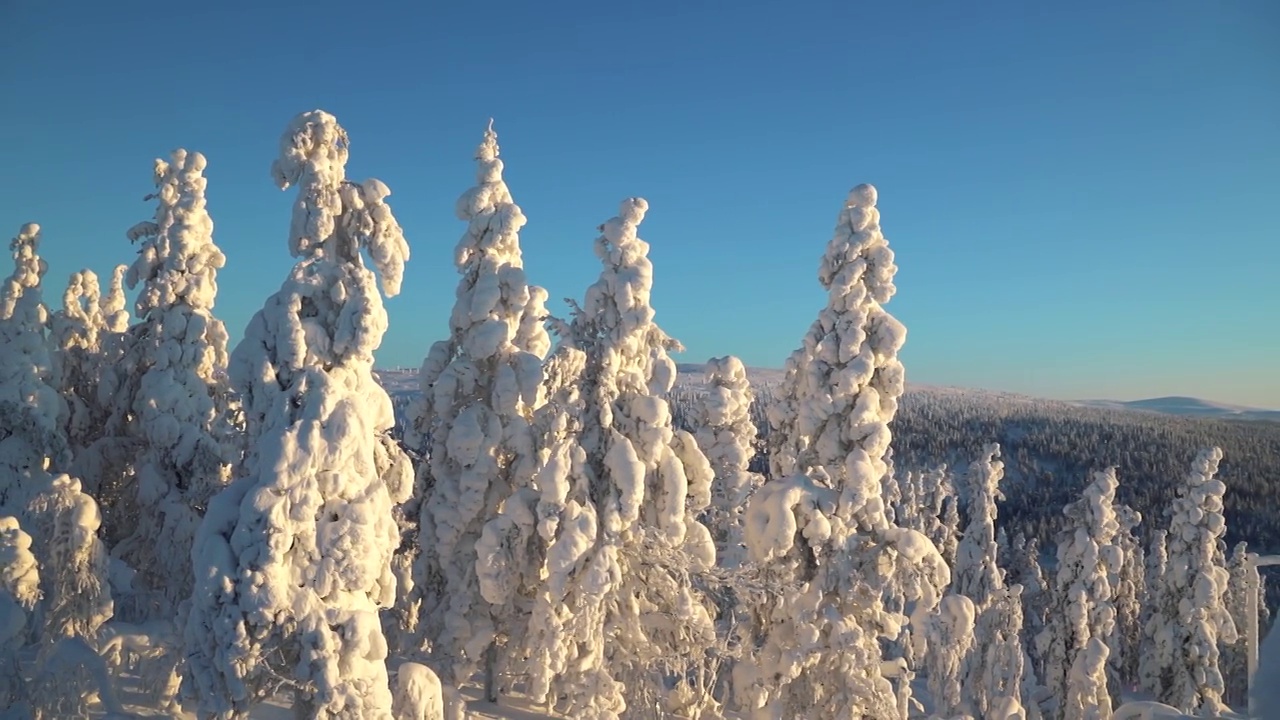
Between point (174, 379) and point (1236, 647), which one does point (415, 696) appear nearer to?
point (174, 379)

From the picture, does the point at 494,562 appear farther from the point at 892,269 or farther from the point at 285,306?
the point at 892,269

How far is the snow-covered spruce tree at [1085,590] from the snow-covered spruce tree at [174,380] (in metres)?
30.5

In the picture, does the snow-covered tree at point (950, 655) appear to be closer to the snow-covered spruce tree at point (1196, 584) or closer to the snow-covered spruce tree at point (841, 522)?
the snow-covered spruce tree at point (841, 522)

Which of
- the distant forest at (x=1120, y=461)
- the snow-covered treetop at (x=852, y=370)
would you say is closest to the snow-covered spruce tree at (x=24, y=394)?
the snow-covered treetop at (x=852, y=370)

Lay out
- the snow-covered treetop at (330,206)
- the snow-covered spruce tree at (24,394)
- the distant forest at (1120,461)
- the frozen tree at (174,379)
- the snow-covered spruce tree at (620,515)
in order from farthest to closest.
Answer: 1. the distant forest at (1120,461)
2. the frozen tree at (174,379)
3. the snow-covered spruce tree at (24,394)
4. the snow-covered spruce tree at (620,515)
5. the snow-covered treetop at (330,206)

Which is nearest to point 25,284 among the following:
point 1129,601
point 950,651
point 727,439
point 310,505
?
point 310,505

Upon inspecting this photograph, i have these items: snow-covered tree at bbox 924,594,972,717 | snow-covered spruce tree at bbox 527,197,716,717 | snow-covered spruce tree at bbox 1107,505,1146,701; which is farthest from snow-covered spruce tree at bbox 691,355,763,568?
snow-covered spruce tree at bbox 1107,505,1146,701

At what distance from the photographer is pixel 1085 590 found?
31203mm

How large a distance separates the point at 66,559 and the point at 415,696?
745 centimetres

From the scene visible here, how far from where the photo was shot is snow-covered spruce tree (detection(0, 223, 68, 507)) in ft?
58.9

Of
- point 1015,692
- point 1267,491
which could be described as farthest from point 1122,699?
point 1267,491

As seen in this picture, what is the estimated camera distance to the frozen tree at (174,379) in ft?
61.4

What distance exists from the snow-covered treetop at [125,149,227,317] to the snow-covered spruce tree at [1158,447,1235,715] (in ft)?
119

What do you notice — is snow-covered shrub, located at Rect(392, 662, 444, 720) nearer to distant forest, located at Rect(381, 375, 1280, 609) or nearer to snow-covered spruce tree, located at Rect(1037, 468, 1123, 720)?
snow-covered spruce tree, located at Rect(1037, 468, 1123, 720)
